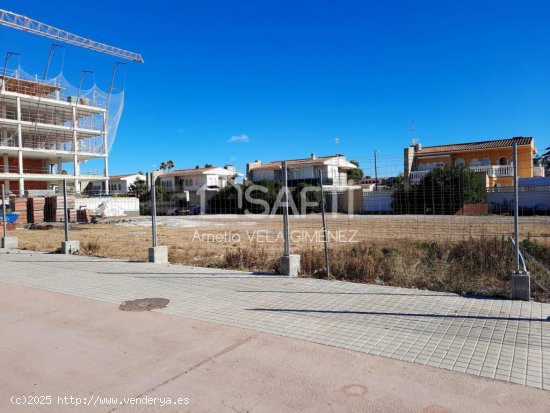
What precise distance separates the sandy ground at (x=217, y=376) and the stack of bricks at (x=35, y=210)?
37772 millimetres

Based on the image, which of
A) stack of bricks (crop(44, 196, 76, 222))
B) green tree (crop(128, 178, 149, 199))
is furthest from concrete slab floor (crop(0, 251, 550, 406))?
green tree (crop(128, 178, 149, 199))

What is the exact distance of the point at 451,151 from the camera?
51.7 metres

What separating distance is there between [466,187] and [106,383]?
9670 mm

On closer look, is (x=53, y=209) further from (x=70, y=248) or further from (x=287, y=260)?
(x=287, y=260)

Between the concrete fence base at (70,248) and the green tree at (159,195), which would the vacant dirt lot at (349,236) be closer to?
the concrete fence base at (70,248)

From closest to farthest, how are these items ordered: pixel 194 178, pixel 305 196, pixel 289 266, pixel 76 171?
pixel 289 266
pixel 305 196
pixel 76 171
pixel 194 178

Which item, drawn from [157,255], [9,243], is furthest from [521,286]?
[9,243]

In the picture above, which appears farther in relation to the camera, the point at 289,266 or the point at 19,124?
the point at 19,124

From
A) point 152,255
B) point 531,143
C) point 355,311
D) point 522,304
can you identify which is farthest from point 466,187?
point 531,143

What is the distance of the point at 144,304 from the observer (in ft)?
21.0

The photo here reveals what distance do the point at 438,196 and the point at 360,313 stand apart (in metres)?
5.21

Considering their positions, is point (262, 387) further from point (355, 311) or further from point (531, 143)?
point (531, 143)

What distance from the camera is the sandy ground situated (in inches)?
128

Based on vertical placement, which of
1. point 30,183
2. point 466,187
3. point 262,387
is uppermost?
point 30,183
